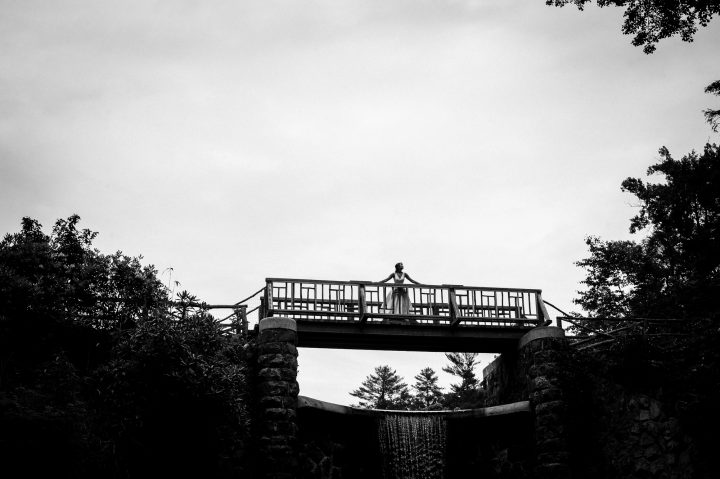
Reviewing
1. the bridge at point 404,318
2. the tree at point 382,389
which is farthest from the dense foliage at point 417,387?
the bridge at point 404,318

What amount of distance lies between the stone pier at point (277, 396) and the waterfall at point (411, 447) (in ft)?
11.9

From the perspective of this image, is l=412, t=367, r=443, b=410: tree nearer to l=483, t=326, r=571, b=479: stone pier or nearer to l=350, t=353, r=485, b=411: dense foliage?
l=350, t=353, r=485, b=411: dense foliage

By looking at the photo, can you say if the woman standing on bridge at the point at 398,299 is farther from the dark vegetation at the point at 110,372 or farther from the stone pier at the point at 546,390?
the dark vegetation at the point at 110,372

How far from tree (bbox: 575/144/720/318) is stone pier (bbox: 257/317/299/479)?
15.5 meters

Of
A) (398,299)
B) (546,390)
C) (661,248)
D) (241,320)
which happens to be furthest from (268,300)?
(661,248)

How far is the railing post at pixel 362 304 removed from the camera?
20.8 m

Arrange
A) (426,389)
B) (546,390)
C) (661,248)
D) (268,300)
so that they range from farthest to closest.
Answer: (426,389) → (661,248) → (268,300) → (546,390)

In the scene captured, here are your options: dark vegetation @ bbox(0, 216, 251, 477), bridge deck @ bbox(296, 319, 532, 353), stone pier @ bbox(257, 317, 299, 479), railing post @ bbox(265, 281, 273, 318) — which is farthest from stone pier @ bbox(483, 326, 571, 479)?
dark vegetation @ bbox(0, 216, 251, 477)

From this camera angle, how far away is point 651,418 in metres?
18.5

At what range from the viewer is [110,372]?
16781 millimetres

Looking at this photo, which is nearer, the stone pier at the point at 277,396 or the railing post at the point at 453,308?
the stone pier at the point at 277,396

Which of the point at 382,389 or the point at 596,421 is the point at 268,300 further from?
the point at 382,389

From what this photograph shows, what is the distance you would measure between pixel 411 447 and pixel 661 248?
21754 millimetres

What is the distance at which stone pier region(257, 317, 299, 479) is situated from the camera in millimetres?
Answer: 18172
